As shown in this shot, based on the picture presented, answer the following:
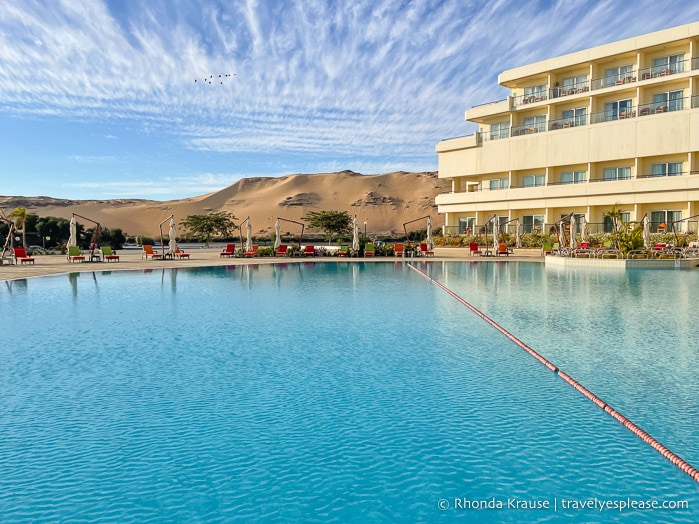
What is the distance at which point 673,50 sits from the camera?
34594mm

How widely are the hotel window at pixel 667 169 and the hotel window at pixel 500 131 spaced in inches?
436

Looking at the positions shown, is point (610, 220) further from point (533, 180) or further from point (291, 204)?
point (291, 204)

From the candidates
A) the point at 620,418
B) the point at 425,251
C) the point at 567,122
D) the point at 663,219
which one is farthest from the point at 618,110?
the point at 620,418

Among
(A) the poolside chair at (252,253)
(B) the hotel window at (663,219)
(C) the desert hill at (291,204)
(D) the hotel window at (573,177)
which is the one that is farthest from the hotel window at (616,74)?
(C) the desert hill at (291,204)

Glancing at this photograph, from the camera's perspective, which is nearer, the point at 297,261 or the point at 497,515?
the point at 497,515

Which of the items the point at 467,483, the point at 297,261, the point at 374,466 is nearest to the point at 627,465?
the point at 467,483

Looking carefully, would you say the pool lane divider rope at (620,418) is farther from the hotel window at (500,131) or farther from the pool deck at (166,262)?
the hotel window at (500,131)

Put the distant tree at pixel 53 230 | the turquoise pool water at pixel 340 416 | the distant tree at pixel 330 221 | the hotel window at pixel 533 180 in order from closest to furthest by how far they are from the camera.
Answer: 1. the turquoise pool water at pixel 340 416
2. the hotel window at pixel 533 180
3. the distant tree at pixel 53 230
4. the distant tree at pixel 330 221

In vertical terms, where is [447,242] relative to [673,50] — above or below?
below

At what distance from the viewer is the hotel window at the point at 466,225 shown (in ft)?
146

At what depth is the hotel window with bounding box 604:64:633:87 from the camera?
3606cm

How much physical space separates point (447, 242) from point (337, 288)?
26192 mm

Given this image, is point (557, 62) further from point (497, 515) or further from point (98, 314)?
point (497, 515)

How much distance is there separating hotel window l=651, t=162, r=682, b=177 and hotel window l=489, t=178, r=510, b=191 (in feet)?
34.6
